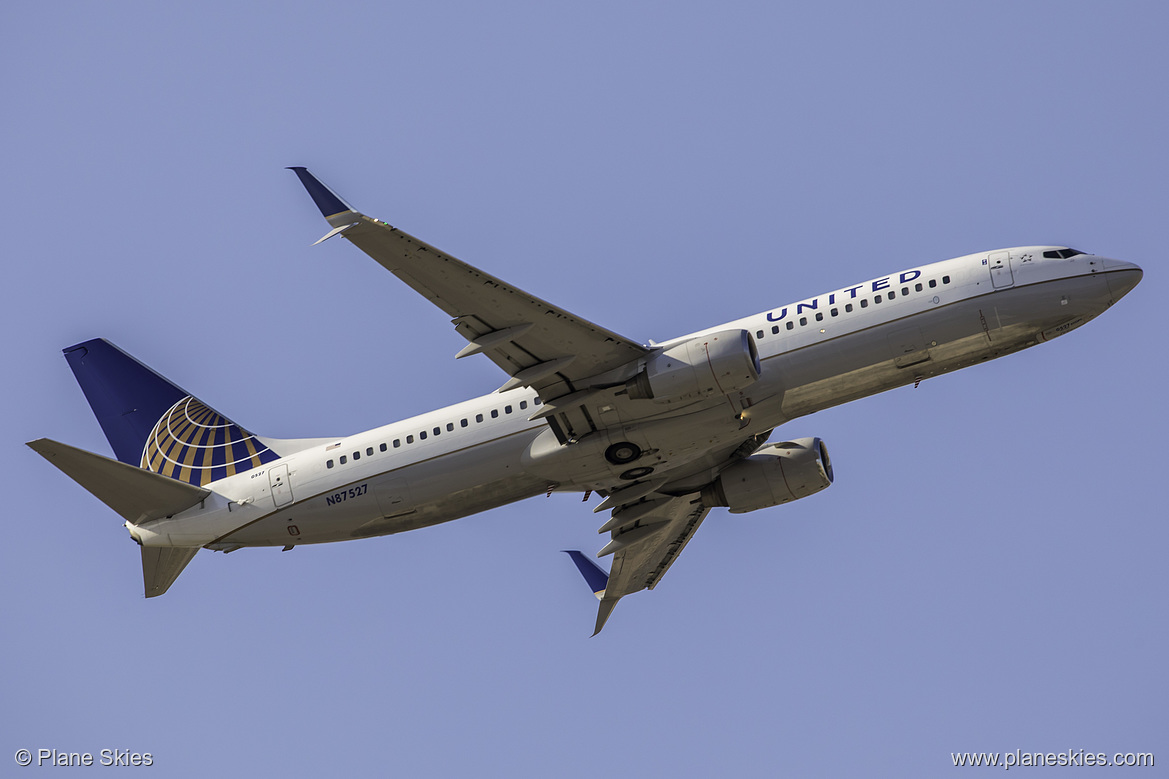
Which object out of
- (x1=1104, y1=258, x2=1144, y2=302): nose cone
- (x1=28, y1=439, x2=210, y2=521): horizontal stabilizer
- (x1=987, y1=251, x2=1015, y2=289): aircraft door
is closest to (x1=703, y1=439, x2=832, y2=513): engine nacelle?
(x1=987, y1=251, x2=1015, y2=289): aircraft door

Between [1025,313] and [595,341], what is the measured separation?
491 inches

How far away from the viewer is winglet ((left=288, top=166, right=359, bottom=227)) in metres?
26.9

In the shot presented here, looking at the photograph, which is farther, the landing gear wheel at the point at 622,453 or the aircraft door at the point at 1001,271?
the landing gear wheel at the point at 622,453

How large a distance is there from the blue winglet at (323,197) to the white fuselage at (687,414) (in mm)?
9884

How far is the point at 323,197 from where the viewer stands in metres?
27.2

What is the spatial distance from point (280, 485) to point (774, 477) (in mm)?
15996

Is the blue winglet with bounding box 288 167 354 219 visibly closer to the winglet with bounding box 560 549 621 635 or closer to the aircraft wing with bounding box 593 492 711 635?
the aircraft wing with bounding box 593 492 711 635

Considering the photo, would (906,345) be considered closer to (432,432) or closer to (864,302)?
(864,302)

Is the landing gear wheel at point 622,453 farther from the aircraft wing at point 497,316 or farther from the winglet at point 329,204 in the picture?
the winglet at point 329,204

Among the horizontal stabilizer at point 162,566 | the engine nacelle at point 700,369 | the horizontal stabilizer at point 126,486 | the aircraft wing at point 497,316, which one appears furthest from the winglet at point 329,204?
the horizontal stabilizer at point 162,566

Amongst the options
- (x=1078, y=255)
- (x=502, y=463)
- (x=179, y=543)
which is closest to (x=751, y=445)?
(x=502, y=463)

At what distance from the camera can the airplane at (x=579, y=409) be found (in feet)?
106

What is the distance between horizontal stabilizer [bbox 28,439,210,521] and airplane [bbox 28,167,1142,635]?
0.06 m

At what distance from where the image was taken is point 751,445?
39.4 m
